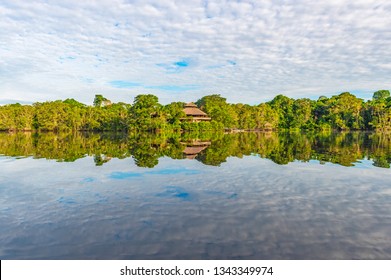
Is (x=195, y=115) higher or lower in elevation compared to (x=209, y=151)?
higher

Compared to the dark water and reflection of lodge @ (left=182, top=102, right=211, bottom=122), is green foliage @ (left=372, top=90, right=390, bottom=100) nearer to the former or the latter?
reflection of lodge @ (left=182, top=102, right=211, bottom=122)

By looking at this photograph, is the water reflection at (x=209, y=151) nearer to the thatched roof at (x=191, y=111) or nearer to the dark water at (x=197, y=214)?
the dark water at (x=197, y=214)

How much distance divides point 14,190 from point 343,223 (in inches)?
409

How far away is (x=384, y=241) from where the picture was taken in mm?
5719

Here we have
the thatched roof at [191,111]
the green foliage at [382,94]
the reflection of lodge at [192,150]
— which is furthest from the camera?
the green foliage at [382,94]

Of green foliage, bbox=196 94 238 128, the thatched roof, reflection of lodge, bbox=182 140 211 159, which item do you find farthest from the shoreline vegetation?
reflection of lodge, bbox=182 140 211 159

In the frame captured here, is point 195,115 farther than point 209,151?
Yes

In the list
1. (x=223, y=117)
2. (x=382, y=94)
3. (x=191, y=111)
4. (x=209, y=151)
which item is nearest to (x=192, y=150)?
(x=209, y=151)

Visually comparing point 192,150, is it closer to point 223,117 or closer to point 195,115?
point 195,115

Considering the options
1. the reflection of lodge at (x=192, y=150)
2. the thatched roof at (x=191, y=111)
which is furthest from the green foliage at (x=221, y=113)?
the reflection of lodge at (x=192, y=150)

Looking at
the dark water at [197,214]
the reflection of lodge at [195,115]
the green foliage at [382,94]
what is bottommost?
the dark water at [197,214]

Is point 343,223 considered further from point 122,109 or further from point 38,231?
point 122,109

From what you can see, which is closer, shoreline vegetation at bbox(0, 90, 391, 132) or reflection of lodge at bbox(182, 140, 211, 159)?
reflection of lodge at bbox(182, 140, 211, 159)
